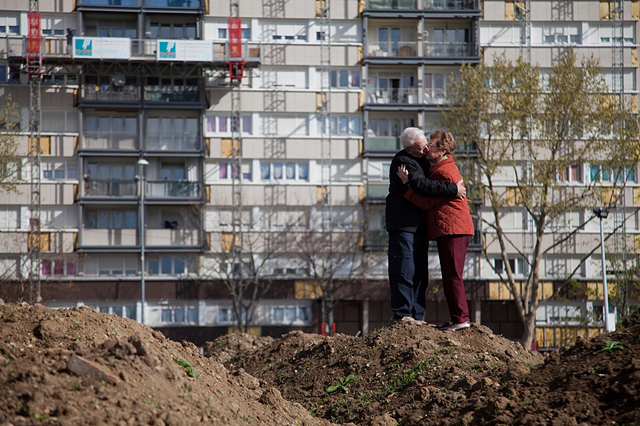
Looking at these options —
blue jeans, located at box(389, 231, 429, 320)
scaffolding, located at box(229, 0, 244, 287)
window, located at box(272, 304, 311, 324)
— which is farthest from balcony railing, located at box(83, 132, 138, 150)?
blue jeans, located at box(389, 231, 429, 320)

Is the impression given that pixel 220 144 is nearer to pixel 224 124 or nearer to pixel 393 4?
pixel 224 124

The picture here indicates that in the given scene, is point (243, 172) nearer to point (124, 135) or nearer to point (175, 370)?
point (124, 135)

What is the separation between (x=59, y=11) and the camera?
48.0m

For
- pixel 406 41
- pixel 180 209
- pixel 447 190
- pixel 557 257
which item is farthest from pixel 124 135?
pixel 447 190

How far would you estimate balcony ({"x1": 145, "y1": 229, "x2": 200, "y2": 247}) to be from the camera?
1848 inches

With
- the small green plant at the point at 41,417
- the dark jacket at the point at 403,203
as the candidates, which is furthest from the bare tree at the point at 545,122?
the small green plant at the point at 41,417

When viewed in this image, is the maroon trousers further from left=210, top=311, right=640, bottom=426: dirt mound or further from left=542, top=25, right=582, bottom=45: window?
left=542, top=25, right=582, bottom=45: window

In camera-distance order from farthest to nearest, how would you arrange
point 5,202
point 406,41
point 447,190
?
point 406,41 < point 5,202 < point 447,190

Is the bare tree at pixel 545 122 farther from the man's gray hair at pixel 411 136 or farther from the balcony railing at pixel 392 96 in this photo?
the man's gray hair at pixel 411 136

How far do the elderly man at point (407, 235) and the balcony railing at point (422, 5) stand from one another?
42.5 m

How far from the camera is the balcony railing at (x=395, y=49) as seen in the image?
4991 cm

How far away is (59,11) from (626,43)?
123 ft

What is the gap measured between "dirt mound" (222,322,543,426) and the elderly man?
0.45m

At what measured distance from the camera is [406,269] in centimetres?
870
